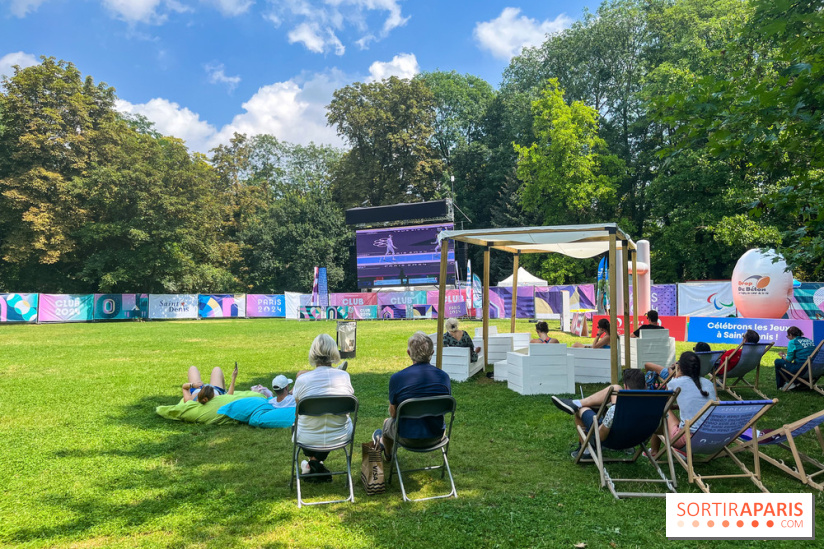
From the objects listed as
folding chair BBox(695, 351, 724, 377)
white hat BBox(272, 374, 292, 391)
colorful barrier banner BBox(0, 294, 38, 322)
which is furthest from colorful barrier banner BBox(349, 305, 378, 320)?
white hat BBox(272, 374, 292, 391)

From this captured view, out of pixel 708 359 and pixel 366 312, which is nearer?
pixel 708 359

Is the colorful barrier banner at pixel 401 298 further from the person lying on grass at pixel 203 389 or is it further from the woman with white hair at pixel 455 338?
the person lying on grass at pixel 203 389

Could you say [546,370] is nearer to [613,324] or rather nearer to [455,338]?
[613,324]

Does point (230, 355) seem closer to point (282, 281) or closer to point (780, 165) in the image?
point (780, 165)

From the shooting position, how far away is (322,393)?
170 inches

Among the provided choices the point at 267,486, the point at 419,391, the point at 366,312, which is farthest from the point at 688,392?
the point at 366,312

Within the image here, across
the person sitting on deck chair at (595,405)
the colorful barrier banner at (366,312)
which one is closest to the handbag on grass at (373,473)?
the person sitting on deck chair at (595,405)

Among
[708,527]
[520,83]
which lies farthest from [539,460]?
[520,83]

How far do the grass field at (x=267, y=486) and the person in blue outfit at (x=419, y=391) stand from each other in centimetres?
48

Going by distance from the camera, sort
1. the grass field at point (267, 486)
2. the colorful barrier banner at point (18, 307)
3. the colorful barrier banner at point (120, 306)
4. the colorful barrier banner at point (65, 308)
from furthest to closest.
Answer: the colorful barrier banner at point (120, 306) < the colorful barrier banner at point (65, 308) < the colorful barrier banner at point (18, 307) < the grass field at point (267, 486)

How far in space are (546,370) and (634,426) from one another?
3759 millimetres

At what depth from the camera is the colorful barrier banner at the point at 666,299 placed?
25031mm

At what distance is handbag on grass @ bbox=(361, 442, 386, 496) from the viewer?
426cm

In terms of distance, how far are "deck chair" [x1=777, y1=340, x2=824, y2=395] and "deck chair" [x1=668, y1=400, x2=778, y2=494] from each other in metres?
5.03
